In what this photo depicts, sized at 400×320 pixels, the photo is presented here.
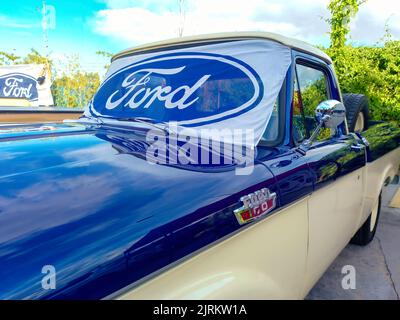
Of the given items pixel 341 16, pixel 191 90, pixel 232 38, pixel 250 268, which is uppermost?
pixel 341 16

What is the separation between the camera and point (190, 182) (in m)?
1.20

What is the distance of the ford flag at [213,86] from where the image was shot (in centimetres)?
191

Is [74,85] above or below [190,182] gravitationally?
above


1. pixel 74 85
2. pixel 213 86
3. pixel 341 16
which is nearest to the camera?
pixel 213 86

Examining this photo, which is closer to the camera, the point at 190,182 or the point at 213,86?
the point at 190,182

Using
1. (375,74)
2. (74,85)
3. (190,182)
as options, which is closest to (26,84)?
(74,85)

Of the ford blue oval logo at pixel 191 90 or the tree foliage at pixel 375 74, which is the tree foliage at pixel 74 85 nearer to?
the tree foliage at pixel 375 74

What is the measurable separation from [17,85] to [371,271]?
1133cm

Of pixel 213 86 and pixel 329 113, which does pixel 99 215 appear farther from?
pixel 329 113

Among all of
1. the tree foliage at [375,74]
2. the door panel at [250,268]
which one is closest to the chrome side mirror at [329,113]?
the door panel at [250,268]

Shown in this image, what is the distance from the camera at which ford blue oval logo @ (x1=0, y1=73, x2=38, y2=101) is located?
10719 mm

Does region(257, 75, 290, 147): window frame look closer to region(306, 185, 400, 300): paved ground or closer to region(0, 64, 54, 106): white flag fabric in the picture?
region(306, 185, 400, 300): paved ground

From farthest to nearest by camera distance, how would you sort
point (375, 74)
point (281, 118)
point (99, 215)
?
1. point (375, 74)
2. point (281, 118)
3. point (99, 215)

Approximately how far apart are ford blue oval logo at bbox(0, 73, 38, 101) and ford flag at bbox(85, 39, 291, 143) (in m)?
9.97
